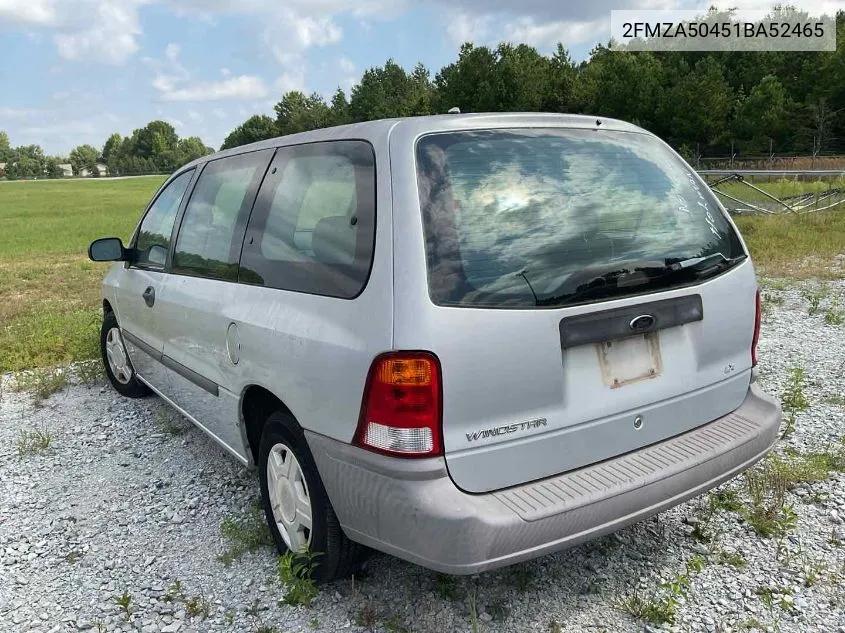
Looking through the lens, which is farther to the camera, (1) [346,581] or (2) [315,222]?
(1) [346,581]

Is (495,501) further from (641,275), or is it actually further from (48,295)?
(48,295)

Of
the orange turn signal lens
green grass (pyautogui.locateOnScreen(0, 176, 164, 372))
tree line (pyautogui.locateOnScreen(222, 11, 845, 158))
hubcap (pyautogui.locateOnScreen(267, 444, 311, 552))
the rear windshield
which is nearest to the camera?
the orange turn signal lens

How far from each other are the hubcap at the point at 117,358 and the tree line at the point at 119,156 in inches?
4587

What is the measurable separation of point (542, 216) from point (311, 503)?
1.39 metres

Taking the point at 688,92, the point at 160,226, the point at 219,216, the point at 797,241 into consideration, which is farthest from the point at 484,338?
the point at 688,92

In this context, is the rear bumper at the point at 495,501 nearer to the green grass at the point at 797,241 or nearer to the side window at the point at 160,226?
the side window at the point at 160,226

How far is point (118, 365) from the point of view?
5352 mm

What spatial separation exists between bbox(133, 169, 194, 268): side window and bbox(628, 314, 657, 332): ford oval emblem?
281cm

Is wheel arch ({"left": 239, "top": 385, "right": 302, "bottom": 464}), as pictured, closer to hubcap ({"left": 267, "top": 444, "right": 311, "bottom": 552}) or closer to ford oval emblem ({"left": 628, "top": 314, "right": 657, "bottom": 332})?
hubcap ({"left": 267, "top": 444, "right": 311, "bottom": 552})

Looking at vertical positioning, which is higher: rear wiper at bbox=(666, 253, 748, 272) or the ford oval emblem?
rear wiper at bbox=(666, 253, 748, 272)

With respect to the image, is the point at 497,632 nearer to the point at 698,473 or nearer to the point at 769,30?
the point at 698,473

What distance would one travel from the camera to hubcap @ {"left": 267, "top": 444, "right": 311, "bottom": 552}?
8.93ft

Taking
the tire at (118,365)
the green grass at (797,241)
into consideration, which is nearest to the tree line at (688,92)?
the green grass at (797,241)

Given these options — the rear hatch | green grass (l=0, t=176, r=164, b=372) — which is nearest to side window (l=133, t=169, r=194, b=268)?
the rear hatch
